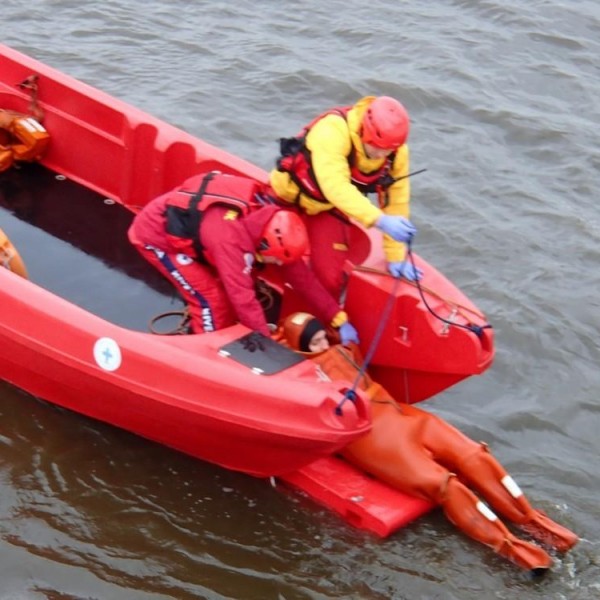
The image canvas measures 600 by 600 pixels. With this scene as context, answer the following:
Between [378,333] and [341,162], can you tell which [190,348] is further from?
[341,162]

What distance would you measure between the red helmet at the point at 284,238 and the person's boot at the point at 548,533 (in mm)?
1762

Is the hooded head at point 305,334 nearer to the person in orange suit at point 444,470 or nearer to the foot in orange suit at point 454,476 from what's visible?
the person in orange suit at point 444,470

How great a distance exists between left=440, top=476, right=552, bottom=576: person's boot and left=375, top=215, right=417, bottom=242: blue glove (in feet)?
3.94

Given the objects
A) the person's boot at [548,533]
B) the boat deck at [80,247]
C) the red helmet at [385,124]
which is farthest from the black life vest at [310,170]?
the person's boot at [548,533]

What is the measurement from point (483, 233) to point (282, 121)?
238cm

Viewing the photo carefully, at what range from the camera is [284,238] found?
553 cm

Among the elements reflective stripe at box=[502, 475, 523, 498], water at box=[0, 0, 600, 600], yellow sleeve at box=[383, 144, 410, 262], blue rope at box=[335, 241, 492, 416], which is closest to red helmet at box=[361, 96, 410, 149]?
yellow sleeve at box=[383, 144, 410, 262]

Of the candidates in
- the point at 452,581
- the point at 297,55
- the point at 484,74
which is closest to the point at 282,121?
the point at 297,55

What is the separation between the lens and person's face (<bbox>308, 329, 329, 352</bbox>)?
5.75 meters

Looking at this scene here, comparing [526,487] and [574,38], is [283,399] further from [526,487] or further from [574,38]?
[574,38]

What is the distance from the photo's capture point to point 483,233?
27.9 ft

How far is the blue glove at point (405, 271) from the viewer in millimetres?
5867

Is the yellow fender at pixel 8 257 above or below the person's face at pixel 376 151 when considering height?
below

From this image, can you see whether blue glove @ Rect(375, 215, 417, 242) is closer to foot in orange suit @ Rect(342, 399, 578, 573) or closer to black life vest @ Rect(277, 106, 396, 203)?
black life vest @ Rect(277, 106, 396, 203)
